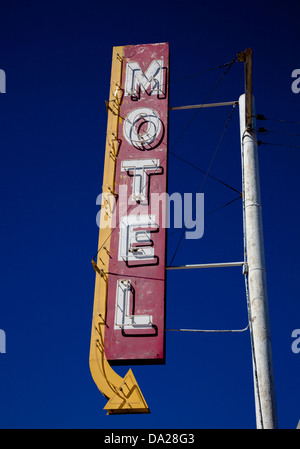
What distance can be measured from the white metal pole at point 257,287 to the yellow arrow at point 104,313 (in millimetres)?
2442

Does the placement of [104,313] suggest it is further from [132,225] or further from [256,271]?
[256,271]

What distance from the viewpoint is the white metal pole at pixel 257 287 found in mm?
10680

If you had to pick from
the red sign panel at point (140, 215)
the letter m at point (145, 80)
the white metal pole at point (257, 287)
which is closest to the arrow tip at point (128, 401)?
the red sign panel at point (140, 215)

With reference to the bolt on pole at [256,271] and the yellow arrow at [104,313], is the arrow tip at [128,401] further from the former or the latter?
the bolt on pole at [256,271]

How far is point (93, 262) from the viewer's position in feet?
44.3

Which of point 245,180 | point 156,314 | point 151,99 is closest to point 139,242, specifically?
point 156,314

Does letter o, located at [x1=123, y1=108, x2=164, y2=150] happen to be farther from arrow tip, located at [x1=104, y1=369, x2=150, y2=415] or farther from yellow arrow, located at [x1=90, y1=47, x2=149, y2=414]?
arrow tip, located at [x1=104, y1=369, x2=150, y2=415]

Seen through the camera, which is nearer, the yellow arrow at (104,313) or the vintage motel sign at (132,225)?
the yellow arrow at (104,313)

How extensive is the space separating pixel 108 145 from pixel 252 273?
17.0 feet

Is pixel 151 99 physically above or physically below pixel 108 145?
above

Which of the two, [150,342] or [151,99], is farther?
[151,99]

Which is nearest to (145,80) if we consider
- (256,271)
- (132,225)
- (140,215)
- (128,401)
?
(140,215)

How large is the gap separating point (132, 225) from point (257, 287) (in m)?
3.43
